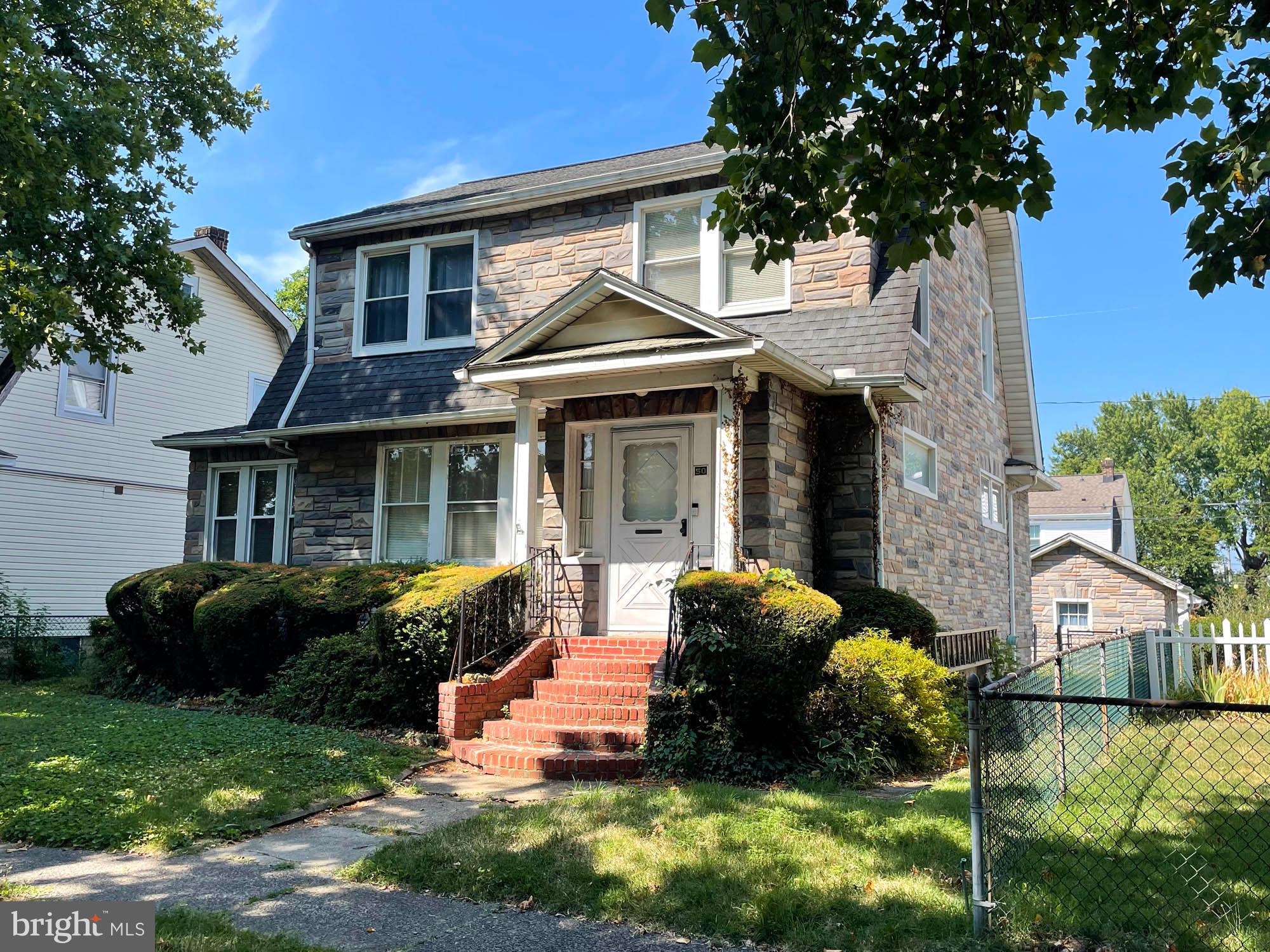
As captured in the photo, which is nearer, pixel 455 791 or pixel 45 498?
pixel 455 791

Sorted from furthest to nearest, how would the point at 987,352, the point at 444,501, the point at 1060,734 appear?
the point at 987,352, the point at 444,501, the point at 1060,734

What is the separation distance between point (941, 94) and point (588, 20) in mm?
7645

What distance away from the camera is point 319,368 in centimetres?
1465

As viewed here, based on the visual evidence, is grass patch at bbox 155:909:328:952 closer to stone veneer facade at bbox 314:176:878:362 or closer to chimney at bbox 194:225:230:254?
stone veneer facade at bbox 314:176:878:362

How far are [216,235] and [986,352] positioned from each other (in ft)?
54.2

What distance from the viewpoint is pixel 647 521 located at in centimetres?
1111

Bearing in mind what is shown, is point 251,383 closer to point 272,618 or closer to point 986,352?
point 272,618

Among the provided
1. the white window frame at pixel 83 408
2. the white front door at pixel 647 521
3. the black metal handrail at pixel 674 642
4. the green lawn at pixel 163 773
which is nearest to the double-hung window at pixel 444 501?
the white front door at pixel 647 521

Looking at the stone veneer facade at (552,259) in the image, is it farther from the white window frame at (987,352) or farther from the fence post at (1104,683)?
the white window frame at (987,352)

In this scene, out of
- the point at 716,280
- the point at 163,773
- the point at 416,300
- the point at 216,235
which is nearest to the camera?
the point at 163,773

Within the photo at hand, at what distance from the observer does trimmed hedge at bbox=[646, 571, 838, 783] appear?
8.04m

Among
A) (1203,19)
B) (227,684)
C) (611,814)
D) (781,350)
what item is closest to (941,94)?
(1203,19)

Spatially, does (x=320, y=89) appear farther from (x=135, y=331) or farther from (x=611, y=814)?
(x=611, y=814)

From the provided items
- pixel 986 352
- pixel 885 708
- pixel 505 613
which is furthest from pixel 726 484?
pixel 986 352
